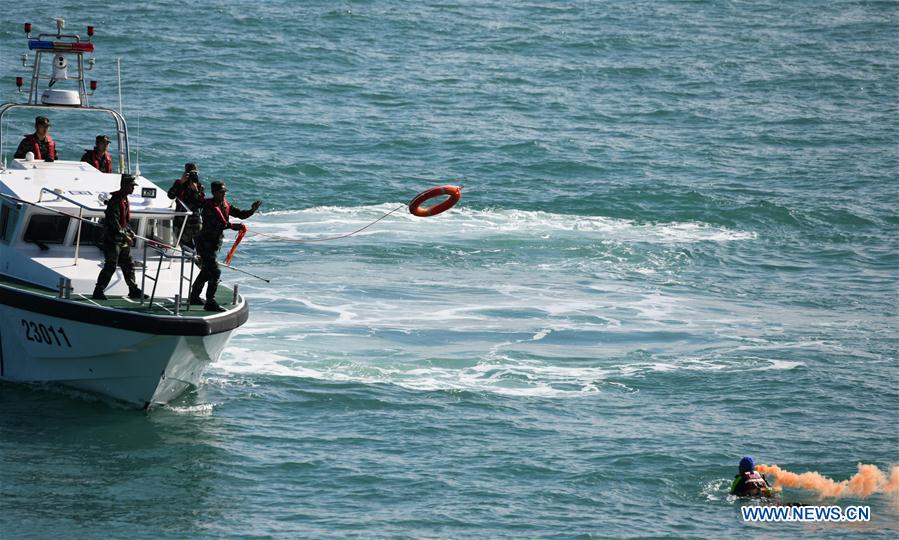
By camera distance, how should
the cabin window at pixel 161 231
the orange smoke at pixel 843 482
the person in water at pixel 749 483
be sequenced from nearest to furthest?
the person in water at pixel 749 483, the orange smoke at pixel 843 482, the cabin window at pixel 161 231

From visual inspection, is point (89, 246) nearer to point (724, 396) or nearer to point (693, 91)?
point (724, 396)

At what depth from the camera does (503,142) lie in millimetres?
42875

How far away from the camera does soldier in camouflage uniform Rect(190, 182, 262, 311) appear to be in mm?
18438

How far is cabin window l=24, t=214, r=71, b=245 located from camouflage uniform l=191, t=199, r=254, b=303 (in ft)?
7.83

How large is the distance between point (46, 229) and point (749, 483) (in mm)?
10666

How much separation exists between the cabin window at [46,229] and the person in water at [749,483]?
10.2 meters

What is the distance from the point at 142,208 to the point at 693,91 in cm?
3301

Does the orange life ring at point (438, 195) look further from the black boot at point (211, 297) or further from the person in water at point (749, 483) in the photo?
the person in water at point (749, 483)

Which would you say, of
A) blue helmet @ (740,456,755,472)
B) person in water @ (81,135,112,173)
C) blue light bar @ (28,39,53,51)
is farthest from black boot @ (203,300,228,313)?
blue helmet @ (740,456,755,472)

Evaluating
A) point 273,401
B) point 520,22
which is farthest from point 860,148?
point 273,401

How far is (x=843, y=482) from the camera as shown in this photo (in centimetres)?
1759

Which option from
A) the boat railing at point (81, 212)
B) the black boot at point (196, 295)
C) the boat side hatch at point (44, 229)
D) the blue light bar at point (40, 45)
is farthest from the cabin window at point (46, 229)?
the blue light bar at point (40, 45)

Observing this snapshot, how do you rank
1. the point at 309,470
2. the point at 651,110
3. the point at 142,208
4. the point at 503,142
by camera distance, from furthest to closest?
the point at 651,110 → the point at 503,142 → the point at 142,208 → the point at 309,470

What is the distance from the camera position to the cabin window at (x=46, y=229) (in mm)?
19688
